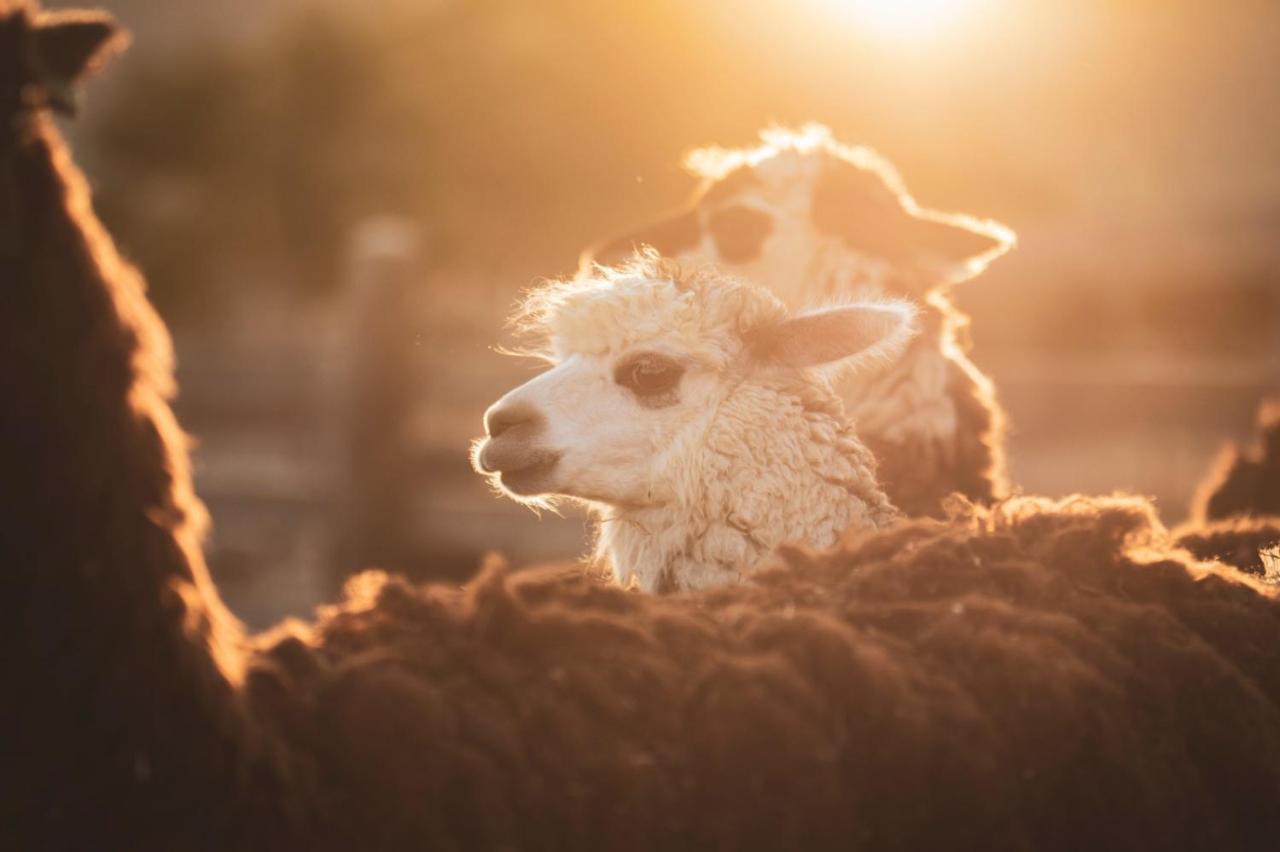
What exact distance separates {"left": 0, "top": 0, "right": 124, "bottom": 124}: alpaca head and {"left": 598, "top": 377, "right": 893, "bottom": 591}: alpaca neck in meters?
2.06

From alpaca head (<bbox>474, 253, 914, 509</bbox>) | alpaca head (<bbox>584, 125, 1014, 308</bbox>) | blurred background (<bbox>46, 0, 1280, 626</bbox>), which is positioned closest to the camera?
alpaca head (<bbox>474, 253, 914, 509</bbox>)

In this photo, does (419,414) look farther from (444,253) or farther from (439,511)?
(444,253)

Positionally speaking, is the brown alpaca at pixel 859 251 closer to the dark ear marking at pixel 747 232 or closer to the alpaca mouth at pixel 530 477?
the dark ear marking at pixel 747 232

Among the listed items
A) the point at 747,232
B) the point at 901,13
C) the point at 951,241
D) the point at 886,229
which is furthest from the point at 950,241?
the point at 901,13

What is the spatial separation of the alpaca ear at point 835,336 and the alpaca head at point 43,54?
2146 millimetres

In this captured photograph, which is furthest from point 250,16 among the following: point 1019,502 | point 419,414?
point 1019,502

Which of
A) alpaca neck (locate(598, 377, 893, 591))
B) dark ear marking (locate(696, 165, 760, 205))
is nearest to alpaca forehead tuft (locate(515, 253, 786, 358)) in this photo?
alpaca neck (locate(598, 377, 893, 591))

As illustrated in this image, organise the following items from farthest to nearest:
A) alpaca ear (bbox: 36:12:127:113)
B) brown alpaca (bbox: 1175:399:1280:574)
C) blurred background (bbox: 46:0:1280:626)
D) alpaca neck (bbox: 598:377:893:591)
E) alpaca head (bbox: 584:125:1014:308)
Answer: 1. blurred background (bbox: 46:0:1280:626)
2. alpaca head (bbox: 584:125:1014:308)
3. brown alpaca (bbox: 1175:399:1280:574)
4. alpaca neck (bbox: 598:377:893:591)
5. alpaca ear (bbox: 36:12:127:113)

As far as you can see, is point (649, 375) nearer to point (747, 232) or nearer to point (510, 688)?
point (747, 232)

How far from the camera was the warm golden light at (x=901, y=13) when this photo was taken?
461 inches

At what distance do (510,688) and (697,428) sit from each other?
1861mm

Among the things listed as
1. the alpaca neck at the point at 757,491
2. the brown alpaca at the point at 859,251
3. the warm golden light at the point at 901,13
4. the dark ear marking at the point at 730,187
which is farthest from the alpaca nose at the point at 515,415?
the warm golden light at the point at 901,13

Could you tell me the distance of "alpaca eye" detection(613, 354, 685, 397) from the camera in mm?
3533

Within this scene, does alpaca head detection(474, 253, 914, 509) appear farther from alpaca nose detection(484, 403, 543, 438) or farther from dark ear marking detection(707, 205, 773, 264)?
dark ear marking detection(707, 205, 773, 264)
